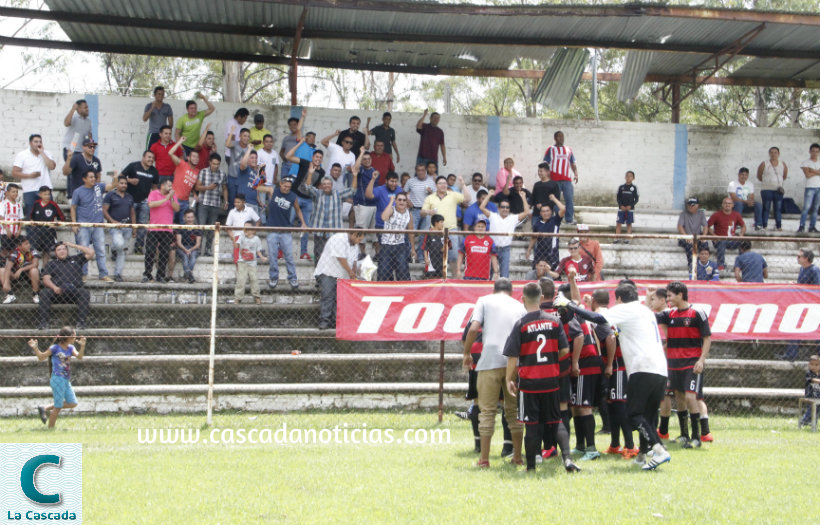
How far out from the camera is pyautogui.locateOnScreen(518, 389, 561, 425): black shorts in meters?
8.05

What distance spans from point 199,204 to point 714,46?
11792 millimetres

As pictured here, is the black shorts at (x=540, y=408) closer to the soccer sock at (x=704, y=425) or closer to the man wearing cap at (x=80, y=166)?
the soccer sock at (x=704, y=425)

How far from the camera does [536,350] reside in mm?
8117

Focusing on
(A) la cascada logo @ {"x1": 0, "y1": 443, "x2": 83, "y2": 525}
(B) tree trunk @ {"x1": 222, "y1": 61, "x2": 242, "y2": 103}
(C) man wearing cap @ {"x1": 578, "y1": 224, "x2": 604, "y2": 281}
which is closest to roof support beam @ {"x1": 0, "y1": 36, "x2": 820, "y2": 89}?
(B) tree trunk @ {"x1": 222, "y1": 61, "x2": 242, "y2": 103}

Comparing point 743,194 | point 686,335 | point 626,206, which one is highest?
point 743,194

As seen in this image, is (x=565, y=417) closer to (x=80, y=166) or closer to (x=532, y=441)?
(x=532, y=441)

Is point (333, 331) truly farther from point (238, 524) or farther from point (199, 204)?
point (238, 524)

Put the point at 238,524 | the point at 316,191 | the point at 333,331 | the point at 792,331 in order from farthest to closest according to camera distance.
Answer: the point at 316,191, the point at 333,331, the point at 792,331, the point at 238,524

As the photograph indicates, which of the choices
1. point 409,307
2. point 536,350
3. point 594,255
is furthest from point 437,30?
point 536,350

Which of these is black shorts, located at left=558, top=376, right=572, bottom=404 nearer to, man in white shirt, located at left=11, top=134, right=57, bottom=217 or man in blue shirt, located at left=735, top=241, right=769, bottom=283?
man in blue shirt, located at left=735, top=241, right=769, bottom=283

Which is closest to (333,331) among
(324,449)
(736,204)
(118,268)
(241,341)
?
(241,341)

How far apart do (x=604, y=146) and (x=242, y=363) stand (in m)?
11.7

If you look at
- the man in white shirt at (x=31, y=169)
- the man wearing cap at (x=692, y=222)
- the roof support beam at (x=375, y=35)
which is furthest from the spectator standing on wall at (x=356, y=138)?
the man wearing cap at (x=692, y=222)

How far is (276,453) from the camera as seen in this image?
927cm
